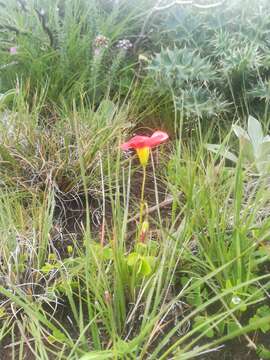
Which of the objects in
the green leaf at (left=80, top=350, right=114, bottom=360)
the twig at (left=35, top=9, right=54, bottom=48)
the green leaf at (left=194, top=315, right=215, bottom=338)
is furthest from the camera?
the twig at (left=35, top=9, right=54, bottom=48)

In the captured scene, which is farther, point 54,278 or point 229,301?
point 54,278

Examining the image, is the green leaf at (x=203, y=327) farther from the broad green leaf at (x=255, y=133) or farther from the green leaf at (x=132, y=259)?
the broad green leaf at (x=255, y=133)

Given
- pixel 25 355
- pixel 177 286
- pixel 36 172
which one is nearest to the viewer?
pixel 25 355

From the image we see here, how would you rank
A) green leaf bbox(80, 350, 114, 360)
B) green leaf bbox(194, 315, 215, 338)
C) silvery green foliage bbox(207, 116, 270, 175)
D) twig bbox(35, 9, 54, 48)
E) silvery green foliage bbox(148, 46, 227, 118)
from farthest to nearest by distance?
twig bbox(35, 9, 54, 48), silvery green foliage bbox(148, 46, 227, 118), silvery green foliage bbox(207, 116, 270, 175), green leaf bbox(194, 315, 215, 338), green leaf bbox(80, 350, 114, 360)

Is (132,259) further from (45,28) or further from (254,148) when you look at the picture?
(45,28)

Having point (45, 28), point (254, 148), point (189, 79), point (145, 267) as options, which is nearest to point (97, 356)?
point (145, 267)

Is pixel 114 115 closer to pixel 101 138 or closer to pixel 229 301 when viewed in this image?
pixel 101 138

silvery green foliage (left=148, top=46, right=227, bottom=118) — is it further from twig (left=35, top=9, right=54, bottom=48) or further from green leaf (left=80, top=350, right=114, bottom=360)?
green leaf (left=80, top=350, right=114, bottom=360)

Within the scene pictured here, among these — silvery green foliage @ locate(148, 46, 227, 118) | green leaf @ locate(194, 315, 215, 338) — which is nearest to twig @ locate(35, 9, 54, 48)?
silvery green foliage @ locate(148, 46, 227, 118)

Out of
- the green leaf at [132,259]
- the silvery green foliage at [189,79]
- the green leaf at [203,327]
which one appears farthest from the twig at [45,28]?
the green leaf at [203,327]

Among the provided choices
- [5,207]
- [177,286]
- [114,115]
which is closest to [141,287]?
[177,286]

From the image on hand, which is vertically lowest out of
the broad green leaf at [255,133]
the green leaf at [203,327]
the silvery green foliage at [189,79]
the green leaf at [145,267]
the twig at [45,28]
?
the green leaf at [203,327]
